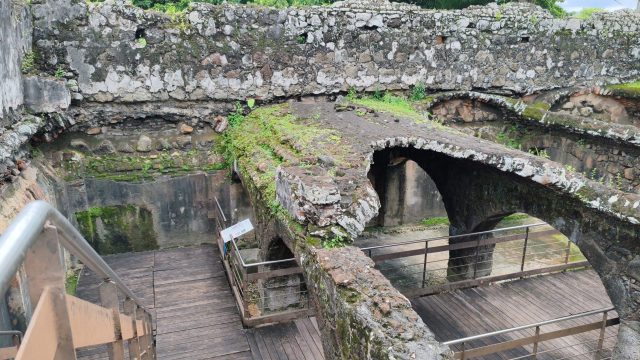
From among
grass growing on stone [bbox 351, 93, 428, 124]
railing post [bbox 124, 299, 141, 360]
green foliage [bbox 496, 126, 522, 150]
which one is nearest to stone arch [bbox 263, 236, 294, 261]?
grass growing on stone [bbox 351, 93, 428, 124]

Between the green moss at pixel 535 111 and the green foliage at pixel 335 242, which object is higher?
the green moss at pixel 535 111

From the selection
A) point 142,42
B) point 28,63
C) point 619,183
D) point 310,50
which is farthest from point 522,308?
Result: point 28,63

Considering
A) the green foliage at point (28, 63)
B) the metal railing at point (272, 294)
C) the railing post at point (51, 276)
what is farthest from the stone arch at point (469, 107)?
the railing post at point (51, 276)

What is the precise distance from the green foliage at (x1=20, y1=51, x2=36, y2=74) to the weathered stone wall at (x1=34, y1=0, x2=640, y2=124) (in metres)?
0.17

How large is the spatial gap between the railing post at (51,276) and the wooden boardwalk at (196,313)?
18.4 ft

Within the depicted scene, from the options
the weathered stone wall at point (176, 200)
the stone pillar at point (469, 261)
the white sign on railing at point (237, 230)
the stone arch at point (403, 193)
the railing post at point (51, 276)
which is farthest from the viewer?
the stone arch at point (403, 193)

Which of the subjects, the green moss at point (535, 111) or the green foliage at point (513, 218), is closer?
the green moss at point (535, 111)

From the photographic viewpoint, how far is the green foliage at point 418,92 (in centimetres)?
954

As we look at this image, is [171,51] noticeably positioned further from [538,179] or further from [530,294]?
[530,294]

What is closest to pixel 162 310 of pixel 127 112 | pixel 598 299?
pixel 127 112

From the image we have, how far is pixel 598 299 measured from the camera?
28.3ft

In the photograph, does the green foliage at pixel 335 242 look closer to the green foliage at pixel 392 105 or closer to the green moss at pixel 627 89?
the green foliage at pixel 392 105

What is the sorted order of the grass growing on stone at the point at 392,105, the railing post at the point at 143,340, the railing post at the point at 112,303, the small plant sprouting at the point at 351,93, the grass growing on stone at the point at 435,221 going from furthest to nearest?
the grass growing on stone at the point at 435,221 < the small plant sprouting at the point at 351,93 < the grass growing on stone at the point at 392,105 < the railing post at the point at 143,340 < the railing post at the point at 112,303

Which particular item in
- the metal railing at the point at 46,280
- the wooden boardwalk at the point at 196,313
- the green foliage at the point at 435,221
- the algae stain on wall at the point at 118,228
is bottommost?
the green foliage at the point at 435,221
